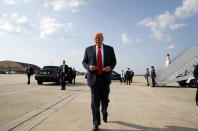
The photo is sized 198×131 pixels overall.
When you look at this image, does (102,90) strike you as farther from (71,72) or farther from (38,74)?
(71,72)

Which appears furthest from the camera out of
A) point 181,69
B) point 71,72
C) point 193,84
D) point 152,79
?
point 71,72

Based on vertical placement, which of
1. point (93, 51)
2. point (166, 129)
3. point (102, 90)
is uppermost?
point (93, 51)

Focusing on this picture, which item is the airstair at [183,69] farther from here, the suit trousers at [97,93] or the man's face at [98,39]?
the man's face at [98,39]

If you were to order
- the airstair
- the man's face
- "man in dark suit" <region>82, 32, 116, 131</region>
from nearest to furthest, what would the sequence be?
"man in dark suit" <region>82, 32, 116, 131</region>, the man's face, the airstair

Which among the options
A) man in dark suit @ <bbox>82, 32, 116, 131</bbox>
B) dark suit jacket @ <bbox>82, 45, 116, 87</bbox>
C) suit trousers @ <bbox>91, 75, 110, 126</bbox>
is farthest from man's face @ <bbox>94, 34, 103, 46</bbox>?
suit trousers @ <bbox>91, 75, 110, 126</bbox>

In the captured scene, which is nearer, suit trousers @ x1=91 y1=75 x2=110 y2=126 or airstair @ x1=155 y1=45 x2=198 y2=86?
suit trousers @ x1=91 y1=75 x2=110 y2=126

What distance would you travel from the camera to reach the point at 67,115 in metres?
4.46

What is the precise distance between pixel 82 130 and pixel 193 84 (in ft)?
45.4

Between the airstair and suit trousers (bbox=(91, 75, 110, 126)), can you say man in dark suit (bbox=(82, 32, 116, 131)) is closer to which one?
suit trousers (bbox=(91, 75, 110, 126))

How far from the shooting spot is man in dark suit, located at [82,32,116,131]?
11.3 feet

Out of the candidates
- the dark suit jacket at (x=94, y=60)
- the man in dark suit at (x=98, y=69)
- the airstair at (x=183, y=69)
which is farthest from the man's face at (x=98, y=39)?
the airstair at (x=183, y=69)

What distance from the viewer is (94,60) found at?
351 centimetres

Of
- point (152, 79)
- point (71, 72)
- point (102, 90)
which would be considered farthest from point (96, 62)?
point (71, 72)

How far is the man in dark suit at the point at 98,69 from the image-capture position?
3451 mm
